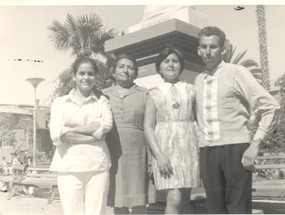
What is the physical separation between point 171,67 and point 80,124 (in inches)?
26.5

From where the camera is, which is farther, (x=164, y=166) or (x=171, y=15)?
(x=171, y=15)

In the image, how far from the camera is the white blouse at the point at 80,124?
82.4 inches

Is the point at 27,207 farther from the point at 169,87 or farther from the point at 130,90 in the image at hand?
the point at 169,87

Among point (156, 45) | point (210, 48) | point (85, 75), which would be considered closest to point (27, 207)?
point (85, 75)

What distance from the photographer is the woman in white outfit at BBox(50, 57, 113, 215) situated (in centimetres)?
210

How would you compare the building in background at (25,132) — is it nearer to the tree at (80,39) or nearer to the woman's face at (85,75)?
the tree at (80,39)

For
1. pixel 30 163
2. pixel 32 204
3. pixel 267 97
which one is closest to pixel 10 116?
pixel 30 163

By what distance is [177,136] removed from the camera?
6.75 ft

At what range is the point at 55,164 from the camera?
2.13 m

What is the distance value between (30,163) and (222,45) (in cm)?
230
